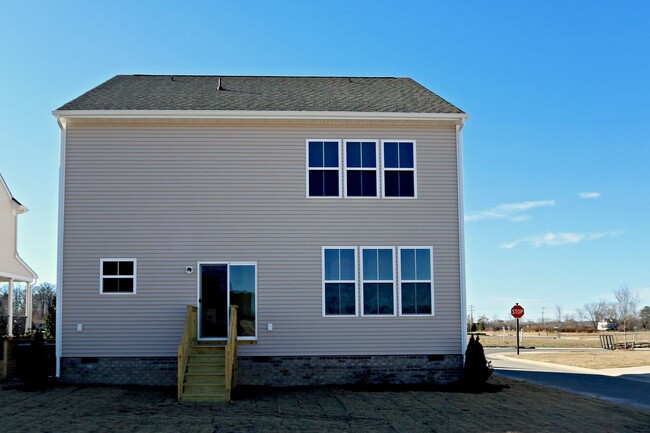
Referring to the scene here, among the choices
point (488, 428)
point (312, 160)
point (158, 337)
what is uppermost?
point (312, 160)

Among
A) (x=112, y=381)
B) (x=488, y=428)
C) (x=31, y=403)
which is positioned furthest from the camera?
(x=112, y=381)

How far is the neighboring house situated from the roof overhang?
38.9 feet

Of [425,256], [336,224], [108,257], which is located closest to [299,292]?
[336,224]

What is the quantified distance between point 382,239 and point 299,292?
2.39m

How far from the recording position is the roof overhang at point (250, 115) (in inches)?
683

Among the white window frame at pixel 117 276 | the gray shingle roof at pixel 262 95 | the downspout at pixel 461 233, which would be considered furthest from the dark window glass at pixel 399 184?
the white window frame at pixel 117 276

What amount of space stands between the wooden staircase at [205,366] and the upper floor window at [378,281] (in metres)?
3.26

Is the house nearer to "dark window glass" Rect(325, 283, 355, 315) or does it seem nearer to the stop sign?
"dark window glass" Rect(325, 283, 355, 315)

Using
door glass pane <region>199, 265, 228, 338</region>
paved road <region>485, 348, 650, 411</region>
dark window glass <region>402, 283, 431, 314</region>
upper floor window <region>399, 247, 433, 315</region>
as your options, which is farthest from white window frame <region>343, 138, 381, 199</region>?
paved road <region>485, 348, 650, 411</region>

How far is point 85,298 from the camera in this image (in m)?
17.2

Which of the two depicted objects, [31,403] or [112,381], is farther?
[112,381]

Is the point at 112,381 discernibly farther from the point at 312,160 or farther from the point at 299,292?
the point at 312,160

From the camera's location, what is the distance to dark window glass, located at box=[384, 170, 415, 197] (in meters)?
18.0

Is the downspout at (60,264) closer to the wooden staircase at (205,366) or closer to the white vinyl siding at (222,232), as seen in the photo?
the white vinyl siding at (222,232)
